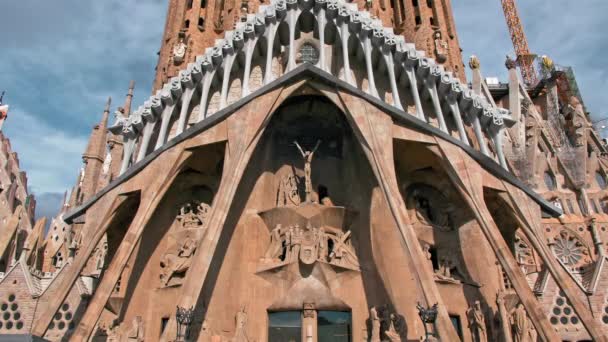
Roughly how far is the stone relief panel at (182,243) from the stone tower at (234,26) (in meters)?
5.86

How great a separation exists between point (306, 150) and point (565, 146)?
53.8 ft

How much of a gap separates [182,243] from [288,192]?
11.6 ft

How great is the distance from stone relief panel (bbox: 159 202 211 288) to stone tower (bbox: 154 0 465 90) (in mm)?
5856

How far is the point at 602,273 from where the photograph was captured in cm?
1634

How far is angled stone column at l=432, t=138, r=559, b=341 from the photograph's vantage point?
11.1 m

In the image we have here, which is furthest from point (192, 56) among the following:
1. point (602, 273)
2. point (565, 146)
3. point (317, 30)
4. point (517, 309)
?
point (565, 146)

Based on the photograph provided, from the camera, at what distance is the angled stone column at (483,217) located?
1108cm

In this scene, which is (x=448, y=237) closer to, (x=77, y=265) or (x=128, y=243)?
(x=128, y=243)

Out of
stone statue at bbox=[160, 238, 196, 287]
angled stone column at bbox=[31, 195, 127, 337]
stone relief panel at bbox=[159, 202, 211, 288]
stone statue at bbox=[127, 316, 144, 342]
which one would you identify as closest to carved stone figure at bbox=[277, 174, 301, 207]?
stone relief panel at bbox=[159, 202, 211, 288]

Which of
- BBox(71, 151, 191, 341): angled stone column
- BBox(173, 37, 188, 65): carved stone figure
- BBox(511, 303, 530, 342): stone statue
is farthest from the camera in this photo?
BBox(173, 37, 188, 65): carved stone figure

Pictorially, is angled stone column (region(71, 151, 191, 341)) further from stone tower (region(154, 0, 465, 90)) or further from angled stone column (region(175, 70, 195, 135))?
stone tower (region(154, 0, 465, 90))

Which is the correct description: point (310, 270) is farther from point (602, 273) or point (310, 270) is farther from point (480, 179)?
point (602, 273)

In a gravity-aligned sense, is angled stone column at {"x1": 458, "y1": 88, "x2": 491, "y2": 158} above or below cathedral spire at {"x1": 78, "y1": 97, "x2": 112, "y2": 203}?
below

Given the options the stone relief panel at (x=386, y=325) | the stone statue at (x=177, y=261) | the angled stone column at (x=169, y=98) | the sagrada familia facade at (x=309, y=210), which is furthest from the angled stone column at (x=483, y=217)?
the angled stone column at (x=169, y=98)
